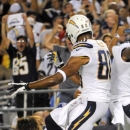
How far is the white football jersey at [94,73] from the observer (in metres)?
6.55

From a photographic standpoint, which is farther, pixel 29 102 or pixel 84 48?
pixel 29 102

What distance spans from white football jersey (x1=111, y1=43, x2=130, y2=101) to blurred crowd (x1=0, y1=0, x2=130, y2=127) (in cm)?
222

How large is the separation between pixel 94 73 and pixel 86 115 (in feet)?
1.62

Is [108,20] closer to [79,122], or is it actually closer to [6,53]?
[6,53]

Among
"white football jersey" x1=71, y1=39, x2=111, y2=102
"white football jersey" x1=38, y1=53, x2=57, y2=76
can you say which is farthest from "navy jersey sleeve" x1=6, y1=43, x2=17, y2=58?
"white football jersey" x1=71, y1=39, x2=111, y2=102

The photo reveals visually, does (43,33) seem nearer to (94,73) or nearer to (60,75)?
(94,73)

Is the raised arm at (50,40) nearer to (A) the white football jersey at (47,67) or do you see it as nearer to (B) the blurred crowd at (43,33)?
(B) the blurred crowd at (43,33)

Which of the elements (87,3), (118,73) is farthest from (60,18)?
(118,73)

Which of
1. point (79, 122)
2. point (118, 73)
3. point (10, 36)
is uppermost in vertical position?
point (10, 36)

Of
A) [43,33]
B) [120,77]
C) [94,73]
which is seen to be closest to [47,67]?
[43,33]

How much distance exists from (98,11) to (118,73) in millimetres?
5995

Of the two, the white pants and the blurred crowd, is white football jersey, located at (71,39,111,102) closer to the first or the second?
the white pants

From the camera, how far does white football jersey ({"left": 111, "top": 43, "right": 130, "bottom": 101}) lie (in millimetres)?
6918

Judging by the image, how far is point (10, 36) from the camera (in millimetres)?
12023
